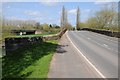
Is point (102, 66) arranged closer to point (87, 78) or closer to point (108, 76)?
point (108, 76)

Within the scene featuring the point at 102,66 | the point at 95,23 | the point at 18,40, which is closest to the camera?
the point at 102,66

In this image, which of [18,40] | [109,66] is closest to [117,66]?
[109,66]

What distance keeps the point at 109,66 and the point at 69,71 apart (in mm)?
3144

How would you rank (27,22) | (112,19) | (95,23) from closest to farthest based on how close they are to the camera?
(112,19), (95,23), (27,22)

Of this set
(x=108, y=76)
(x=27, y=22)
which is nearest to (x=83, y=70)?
(x=108, y=76)

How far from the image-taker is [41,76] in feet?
40.7

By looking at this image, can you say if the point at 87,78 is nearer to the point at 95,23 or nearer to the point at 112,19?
the point at 112,19

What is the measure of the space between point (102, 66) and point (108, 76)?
305 cm

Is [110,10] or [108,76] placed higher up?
[110,10]

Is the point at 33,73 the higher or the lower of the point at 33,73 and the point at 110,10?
the lower

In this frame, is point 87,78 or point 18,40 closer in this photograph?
point 87,78

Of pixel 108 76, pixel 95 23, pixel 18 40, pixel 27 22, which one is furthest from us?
pixel 27 22

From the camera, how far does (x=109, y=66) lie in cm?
1612

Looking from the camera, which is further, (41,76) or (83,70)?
(83,70)
